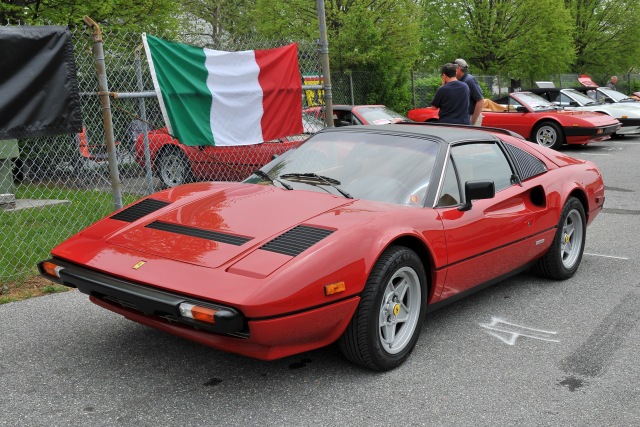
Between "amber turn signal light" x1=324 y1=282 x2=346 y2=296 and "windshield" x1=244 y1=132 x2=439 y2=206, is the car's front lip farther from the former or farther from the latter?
"windshield" x1=244 y1=132 x2=439 y2=206

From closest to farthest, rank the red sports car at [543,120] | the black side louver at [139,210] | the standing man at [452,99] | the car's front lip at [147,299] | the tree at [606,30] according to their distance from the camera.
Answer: the car's front lip at [147,299] < the black side louver at [139,210] < the standing man at [452,99] < the red sports car at [543,120] < the tree at [606,30]

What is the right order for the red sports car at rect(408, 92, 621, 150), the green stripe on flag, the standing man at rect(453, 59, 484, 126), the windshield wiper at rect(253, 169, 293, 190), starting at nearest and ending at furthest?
the windshield wiper at rect(253, 169, 293, 190), the green stripe on flag, the standing man at rect(453, 59, 484, 126), the red sports car at rect(408, 92, 621, 150)

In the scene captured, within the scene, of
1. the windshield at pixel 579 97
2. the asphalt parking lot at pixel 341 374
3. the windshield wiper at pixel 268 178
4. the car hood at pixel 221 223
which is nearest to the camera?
the asphalt parking lot at pixel 341 374

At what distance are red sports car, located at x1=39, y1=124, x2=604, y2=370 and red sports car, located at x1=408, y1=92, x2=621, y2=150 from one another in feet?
31.5

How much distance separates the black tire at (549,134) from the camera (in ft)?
44.6

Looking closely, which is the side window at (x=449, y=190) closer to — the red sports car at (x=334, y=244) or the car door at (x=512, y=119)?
the red sports car at (x=334, y=244)

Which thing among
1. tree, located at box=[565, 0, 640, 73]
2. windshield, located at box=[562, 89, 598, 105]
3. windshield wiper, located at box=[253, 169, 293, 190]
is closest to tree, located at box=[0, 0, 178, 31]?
windshield wiper, located at box=[253, 169, 293, 190]

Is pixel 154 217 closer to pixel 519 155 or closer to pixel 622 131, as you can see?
pixel 519 155

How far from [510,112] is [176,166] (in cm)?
918

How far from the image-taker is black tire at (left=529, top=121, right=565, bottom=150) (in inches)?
536

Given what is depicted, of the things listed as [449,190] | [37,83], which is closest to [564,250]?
[449,190]

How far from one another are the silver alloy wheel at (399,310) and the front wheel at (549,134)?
445 inches

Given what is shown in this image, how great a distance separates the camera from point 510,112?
47.1 ft

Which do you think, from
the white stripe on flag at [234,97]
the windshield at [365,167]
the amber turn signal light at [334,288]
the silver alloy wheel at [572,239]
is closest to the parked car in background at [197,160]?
the white stripe on flag at [234,97]
